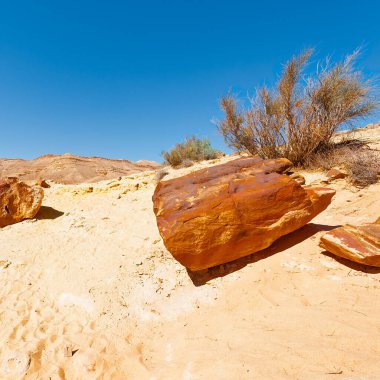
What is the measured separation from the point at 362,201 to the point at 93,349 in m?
4.60

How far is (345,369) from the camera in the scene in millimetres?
1707

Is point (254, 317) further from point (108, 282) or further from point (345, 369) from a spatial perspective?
point (108, 282)

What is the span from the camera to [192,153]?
11.0 meters

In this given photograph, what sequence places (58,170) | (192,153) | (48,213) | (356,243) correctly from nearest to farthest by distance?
(356,243) → (48,213) → (192,153) → (58,170)

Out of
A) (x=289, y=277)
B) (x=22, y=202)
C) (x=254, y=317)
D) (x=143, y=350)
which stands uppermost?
(x=22, y=202)

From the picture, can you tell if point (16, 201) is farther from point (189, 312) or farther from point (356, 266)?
point (356, 266)

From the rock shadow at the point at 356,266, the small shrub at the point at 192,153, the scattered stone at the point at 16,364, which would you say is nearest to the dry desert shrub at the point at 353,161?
the rock shadow at the point at 356,266

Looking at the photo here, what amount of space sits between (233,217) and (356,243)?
135cm

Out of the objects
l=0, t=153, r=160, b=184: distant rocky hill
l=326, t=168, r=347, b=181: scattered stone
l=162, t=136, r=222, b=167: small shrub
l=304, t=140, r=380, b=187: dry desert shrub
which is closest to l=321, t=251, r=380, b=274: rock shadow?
l=304, t=140, r=380, b=187: dry desert shrub

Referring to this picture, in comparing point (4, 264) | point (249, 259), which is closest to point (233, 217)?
point (249, 259)

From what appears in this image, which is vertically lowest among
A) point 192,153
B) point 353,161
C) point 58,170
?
point 353,161

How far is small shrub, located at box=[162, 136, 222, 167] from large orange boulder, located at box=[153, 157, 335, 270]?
7422 mm

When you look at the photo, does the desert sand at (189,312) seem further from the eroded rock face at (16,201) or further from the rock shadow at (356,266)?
the eroded rock face at (16,201)

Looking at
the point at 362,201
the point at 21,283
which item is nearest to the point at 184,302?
the point at 21,283
